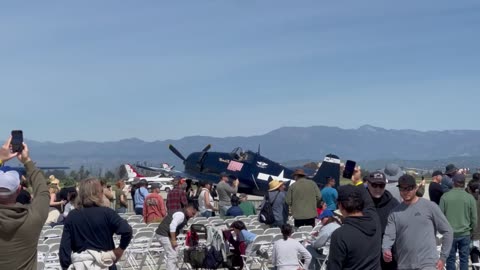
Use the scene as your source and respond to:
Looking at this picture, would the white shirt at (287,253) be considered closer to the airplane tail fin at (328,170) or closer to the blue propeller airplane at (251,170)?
the blue propeller airplane at (251,170)

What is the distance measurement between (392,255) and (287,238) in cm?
228

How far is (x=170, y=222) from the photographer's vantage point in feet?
31.4

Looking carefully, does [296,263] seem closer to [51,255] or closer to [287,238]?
[287,238]

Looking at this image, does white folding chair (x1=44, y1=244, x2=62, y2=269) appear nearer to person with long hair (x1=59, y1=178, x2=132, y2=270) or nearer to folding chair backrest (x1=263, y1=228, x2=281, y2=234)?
folding chair backrest (x1=263, y1=228, x2=281, y2=234)

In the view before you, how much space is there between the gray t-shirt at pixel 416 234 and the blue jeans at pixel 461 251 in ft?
8.09

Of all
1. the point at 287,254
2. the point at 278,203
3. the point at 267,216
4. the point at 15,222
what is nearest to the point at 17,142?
the point at 15,222

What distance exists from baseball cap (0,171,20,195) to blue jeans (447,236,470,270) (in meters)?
5.82

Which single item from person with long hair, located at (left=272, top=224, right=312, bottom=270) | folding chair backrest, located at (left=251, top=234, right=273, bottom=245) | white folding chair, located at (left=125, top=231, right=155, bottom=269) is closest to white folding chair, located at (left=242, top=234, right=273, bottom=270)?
folding chair backrest, located at (left=251, top=234, right=273, bottom=245)

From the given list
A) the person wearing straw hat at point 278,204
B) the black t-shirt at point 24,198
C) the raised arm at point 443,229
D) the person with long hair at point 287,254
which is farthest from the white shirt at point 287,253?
the person wearing straw hat at point 278,204

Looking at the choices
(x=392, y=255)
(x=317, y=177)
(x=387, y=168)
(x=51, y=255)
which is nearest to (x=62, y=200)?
(x=51, y=255)

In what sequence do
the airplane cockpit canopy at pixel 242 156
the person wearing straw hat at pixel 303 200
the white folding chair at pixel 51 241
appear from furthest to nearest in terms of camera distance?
1. the airplane cockpit canopy at pixel 242 156
2. the person wearing straw hat at pixel 303 200
3. the white folding chair at pixel 51 241

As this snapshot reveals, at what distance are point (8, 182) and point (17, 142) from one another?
0.25 meters

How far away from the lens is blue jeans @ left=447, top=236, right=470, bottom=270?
8422 mm

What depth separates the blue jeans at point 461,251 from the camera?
27.6 feet
